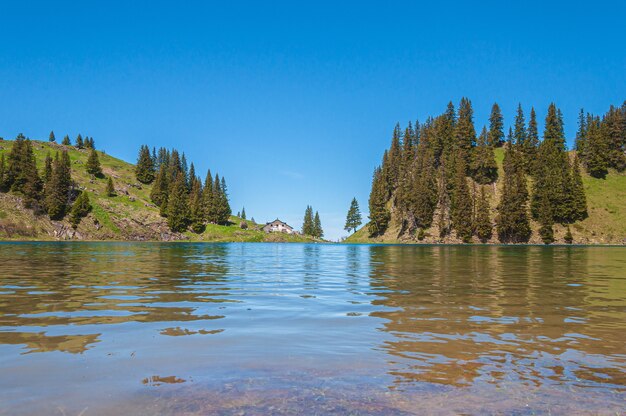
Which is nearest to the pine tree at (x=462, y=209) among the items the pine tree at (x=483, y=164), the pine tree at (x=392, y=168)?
the pine tree at (x=483, y=164)

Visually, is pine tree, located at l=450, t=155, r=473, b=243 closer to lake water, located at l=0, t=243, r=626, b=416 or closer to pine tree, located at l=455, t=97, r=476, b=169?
pine tree, located at l=455, t=97, r=476, b=169

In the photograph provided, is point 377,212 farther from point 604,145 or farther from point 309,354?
point 309,354

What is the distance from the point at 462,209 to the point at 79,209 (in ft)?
376

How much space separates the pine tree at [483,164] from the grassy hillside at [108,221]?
6714cm

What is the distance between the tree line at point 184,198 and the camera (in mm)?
144250

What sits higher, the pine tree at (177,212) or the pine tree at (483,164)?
the pine tree at (483,164)

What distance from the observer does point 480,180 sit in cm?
14475

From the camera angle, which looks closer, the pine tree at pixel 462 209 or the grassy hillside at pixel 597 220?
the grassy hillside at pixel 597 220

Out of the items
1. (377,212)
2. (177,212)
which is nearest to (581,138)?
(377,212)

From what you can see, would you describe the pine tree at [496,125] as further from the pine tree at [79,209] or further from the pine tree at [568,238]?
the pine tree at [79,209]

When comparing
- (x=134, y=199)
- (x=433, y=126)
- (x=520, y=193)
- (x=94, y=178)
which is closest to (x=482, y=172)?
(x=520, y=193)

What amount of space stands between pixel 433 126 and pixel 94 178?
131302 millimetres

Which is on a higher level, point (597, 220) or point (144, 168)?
point (144, 168)

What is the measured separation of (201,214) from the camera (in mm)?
150875
